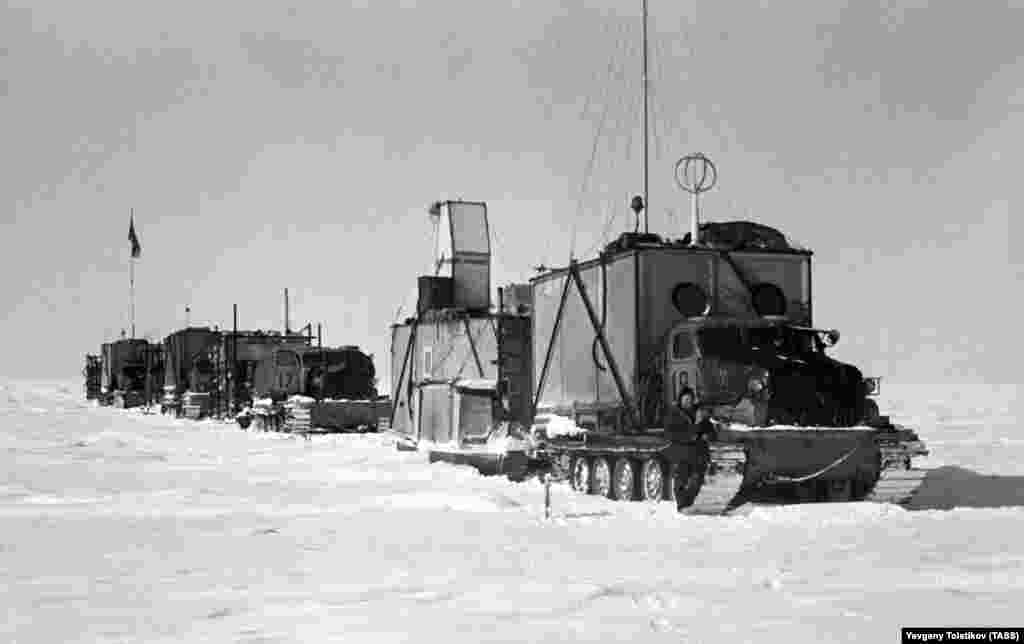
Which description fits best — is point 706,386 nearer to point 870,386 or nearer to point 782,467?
point 782,467

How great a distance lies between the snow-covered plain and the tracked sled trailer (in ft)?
2.31

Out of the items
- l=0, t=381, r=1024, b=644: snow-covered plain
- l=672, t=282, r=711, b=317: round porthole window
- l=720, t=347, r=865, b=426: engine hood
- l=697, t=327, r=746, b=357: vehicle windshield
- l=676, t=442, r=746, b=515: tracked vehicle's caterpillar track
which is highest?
l=672, t=282, r=711, b=317: round porthole window

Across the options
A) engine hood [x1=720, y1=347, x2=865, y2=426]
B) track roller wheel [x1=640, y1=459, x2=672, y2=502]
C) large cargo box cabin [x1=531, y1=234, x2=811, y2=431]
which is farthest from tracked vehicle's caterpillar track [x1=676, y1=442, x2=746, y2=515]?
large cargo box cabin [x1=531, y1=234, x2=811, y2=431]

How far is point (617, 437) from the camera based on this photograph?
1747 cm

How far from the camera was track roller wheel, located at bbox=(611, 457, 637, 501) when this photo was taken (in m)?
17.2

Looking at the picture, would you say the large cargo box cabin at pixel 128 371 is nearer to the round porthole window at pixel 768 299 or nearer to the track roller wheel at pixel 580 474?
the track roller wheel at pixel 580 474

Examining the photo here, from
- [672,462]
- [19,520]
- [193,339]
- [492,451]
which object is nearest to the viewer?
[19,520]

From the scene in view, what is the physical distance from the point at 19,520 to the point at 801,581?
972 cm

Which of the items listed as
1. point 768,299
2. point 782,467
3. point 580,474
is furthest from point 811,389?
point 580,474

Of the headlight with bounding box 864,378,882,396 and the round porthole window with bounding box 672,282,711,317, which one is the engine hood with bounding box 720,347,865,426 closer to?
the headlight with bounding box 864,378,882,396

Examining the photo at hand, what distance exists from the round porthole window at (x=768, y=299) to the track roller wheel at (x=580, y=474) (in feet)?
12.6

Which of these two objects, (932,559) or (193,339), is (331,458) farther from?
(193,339)

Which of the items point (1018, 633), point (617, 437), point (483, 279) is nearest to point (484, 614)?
point (1018, 633)

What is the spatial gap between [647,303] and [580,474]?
11.1ft
